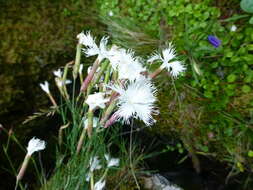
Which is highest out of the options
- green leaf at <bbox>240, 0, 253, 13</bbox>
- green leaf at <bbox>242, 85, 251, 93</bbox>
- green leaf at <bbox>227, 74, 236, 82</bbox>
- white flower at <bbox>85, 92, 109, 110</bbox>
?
green leaf at <bbox>240, 0, 253, 13</bbox>

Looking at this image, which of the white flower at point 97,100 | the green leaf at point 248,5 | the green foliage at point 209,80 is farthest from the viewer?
the green foliage at point 209,80

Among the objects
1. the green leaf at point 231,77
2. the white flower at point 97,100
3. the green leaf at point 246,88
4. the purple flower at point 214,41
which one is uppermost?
the purple flower at point 214,41

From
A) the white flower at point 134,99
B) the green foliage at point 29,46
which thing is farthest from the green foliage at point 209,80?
the white flower at point 134,99

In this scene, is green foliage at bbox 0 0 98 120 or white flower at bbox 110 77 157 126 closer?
white flower at bbox 110 77 157 126

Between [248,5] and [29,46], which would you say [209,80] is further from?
[29,46]

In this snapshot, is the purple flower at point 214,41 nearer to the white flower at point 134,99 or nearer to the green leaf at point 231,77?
the green leaf at point 231,77

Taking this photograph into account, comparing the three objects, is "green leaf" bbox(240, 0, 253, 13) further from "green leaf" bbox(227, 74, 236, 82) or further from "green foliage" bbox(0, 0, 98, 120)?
"green foliage" bbox(0, 0, 98, 120)

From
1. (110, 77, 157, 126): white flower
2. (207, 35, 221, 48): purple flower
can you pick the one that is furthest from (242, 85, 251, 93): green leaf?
(110, 77, 157, 126): white flower

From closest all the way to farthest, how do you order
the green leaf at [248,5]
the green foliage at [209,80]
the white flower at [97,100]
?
1. the white flower at [97,100]
2. the green leaf at [248,5]
3. the green foliage at [209,80]
